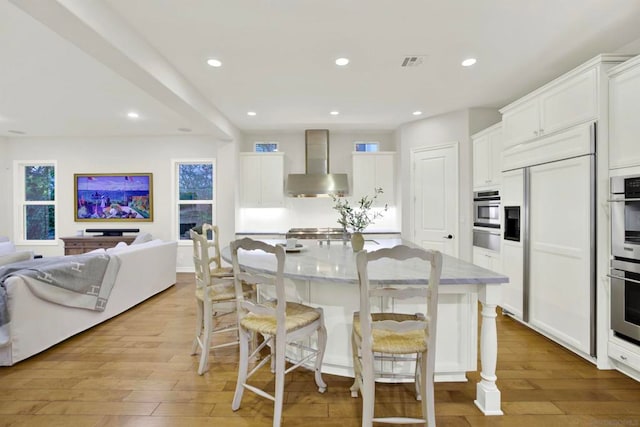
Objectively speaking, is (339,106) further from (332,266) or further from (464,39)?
(332,266)

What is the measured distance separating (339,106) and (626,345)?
384cm

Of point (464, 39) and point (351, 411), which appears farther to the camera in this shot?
point (464, 39)

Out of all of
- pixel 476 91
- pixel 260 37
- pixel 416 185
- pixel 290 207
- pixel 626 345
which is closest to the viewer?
pixel 626 345

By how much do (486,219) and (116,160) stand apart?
6669 millimetres

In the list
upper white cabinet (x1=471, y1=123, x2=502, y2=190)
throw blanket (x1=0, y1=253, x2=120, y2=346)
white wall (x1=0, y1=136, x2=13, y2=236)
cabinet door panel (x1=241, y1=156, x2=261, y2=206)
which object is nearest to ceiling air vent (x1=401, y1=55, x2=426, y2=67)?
upper white cabinet (x1=471, y1=123, x2=502, y2=190)

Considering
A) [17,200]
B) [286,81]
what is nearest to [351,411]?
[286,81]

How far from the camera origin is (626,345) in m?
2.25

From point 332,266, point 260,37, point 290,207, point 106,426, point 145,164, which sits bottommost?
point 106,426

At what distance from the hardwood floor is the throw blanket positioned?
43 centimetres

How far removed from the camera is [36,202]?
6.27 metres

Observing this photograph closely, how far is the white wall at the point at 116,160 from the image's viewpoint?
20.2ft

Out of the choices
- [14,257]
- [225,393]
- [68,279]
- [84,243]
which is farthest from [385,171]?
[84,243]

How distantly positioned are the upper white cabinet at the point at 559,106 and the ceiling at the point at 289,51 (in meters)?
0.38

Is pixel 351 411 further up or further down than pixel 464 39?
further down
